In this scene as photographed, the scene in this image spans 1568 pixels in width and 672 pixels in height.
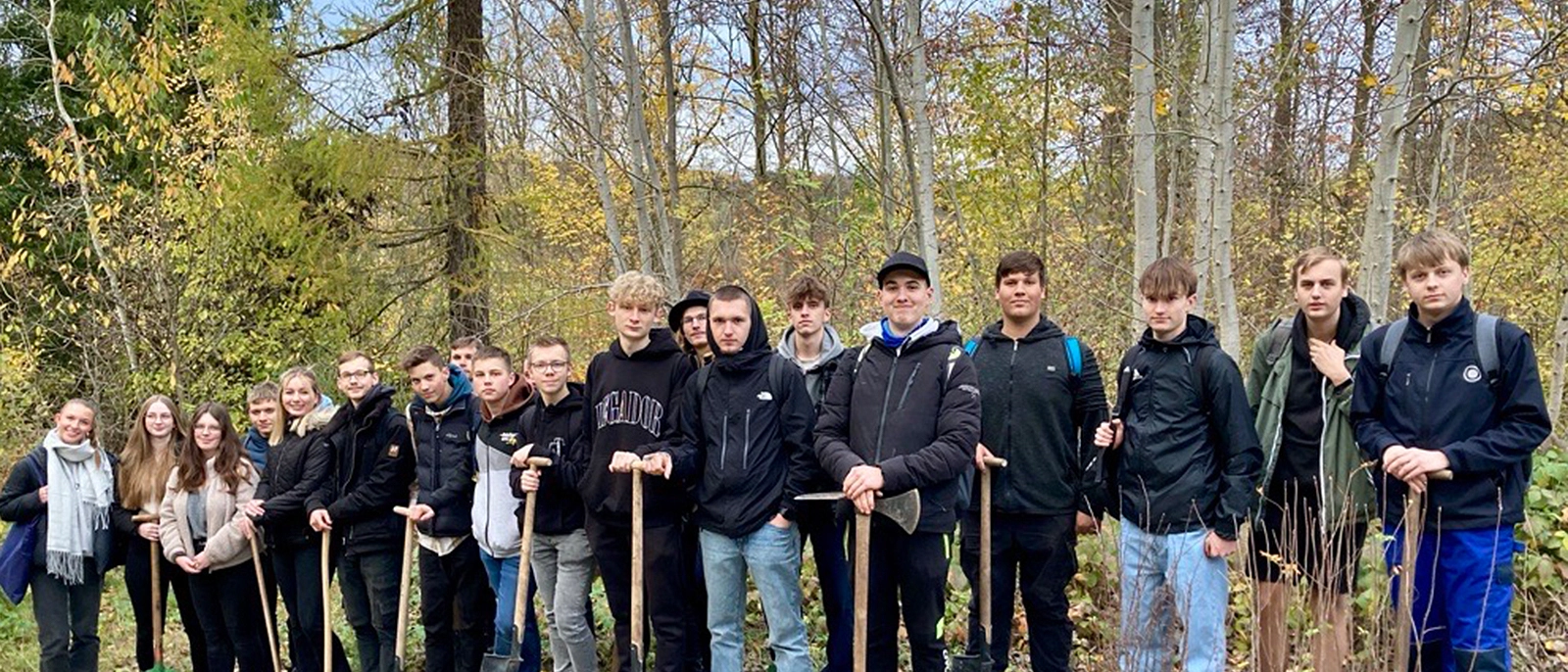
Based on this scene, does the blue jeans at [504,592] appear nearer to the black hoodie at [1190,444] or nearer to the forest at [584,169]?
the black hoodie at [1190,444]

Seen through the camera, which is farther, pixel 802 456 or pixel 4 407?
pixel 4 407

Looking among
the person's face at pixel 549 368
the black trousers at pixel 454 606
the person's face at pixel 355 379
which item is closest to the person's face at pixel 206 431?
the person's face at pixel 355 379

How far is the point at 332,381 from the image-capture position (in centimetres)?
1089

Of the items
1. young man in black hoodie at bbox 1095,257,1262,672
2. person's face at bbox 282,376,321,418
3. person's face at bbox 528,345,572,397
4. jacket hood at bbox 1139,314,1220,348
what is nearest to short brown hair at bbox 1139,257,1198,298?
young man in black hoodie at bbox 1095,257,1262,672

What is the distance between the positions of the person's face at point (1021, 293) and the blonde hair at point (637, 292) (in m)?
1.56

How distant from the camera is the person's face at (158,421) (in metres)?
5.80

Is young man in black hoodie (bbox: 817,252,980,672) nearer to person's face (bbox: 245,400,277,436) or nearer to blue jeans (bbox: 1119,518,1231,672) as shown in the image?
blue jeans (bbox: 1119,518,1231,672)

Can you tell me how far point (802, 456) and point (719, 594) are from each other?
2.37 ft

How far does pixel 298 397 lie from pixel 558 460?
1701 millimetres

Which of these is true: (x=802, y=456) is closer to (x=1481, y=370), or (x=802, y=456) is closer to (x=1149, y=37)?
(x=1481, y=370)

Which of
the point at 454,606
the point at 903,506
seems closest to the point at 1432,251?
the point at 903,506

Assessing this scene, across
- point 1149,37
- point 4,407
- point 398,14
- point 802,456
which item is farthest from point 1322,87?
point 4,407

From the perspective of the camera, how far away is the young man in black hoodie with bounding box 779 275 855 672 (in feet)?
15.4

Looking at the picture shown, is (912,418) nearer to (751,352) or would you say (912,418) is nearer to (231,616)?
(751,352)
